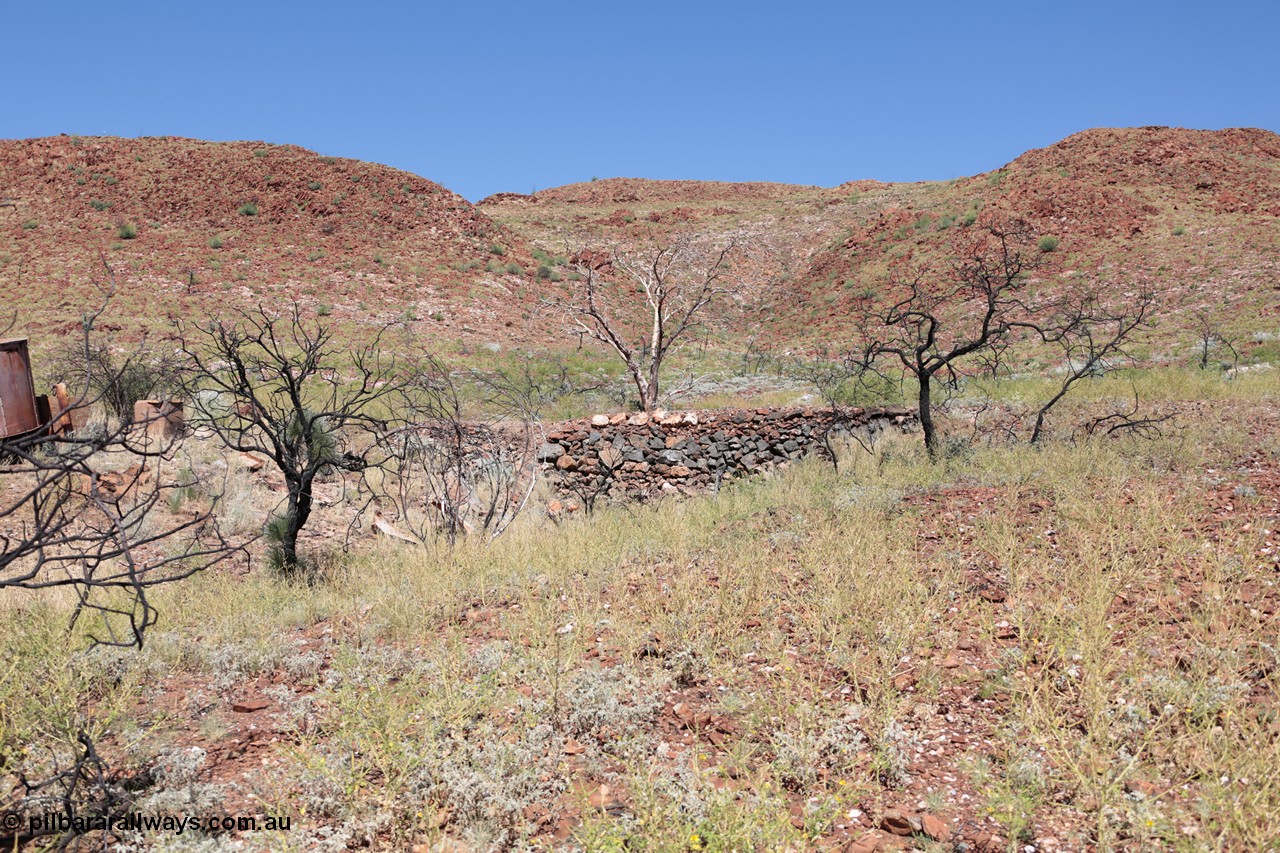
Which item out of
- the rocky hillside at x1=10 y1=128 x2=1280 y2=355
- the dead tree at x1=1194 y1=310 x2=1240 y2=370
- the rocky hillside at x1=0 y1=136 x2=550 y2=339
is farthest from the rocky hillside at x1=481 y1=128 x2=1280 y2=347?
the rocky hillside at x1=0 y1=136 x2=550 y2=339

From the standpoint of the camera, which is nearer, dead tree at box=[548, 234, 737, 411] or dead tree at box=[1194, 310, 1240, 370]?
dead tree at box=[1194, 310, 1240, 370]

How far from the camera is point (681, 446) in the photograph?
12.9m

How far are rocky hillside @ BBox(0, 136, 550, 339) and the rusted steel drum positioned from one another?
37.7 ft

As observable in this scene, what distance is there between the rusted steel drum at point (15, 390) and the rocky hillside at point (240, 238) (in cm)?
1151

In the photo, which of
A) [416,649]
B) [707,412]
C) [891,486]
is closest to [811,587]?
[416,649]

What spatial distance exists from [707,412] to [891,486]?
17.0ft

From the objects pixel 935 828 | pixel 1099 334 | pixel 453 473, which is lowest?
pixel 935 828

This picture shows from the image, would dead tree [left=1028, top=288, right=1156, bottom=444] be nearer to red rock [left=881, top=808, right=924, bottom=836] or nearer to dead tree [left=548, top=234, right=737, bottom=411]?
dead tree [left=548, top=234, right=737, bottom=411]

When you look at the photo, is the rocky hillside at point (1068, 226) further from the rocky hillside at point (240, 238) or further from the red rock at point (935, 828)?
the red rock at point (935, 828)

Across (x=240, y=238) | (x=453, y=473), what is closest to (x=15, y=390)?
(x=453, y=473)

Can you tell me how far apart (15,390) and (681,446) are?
9.42m

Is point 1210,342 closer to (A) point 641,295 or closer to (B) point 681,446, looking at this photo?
(B) point 681,446

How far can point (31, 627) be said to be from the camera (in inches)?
204

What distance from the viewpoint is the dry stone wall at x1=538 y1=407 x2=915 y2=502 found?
12445 millimetres
